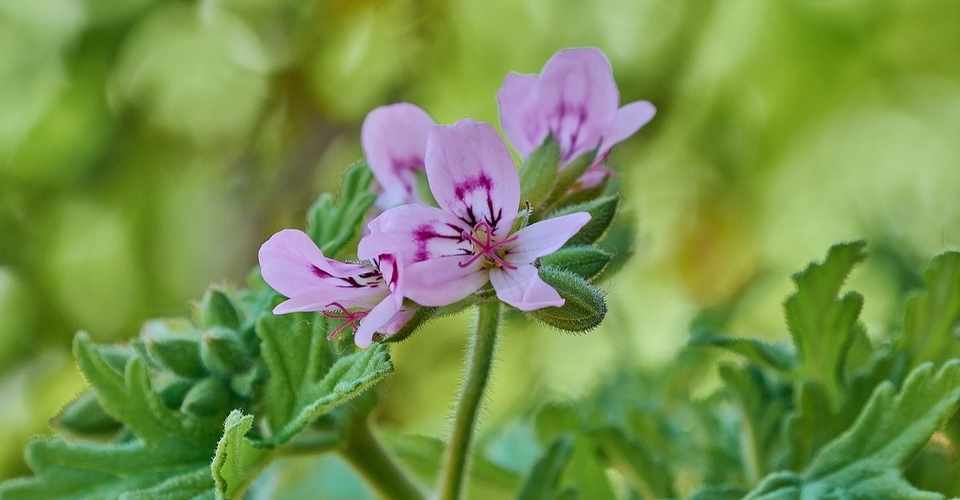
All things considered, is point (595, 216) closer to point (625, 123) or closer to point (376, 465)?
point (625, 123)

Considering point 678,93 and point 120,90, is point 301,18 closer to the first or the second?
point 120,90

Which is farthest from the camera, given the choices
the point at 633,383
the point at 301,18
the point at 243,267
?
the point at 301,18

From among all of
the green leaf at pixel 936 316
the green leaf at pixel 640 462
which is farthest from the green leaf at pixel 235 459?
the green leaf at pixel 936 316

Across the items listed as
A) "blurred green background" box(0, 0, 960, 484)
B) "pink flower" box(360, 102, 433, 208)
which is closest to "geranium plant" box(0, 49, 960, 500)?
"pink flower" box(360, 102, 433, 208)

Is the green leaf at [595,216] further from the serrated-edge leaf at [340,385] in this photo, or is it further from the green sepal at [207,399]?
the green sepal at [207,399]

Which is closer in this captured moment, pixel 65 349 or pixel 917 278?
pixel 917 278

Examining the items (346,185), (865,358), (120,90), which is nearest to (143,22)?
(120,90)
